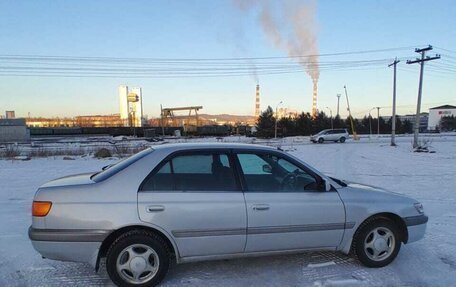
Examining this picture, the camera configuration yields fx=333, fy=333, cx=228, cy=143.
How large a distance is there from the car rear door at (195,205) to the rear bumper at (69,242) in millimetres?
543

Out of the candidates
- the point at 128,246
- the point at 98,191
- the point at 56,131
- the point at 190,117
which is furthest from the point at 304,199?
the point at 190,117

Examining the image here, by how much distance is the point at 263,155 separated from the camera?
418 cm

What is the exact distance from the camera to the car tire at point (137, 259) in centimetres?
355

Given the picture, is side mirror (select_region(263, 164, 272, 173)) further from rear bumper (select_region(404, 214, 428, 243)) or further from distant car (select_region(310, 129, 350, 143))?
distant car (select_region(310, 129, 350, 143))

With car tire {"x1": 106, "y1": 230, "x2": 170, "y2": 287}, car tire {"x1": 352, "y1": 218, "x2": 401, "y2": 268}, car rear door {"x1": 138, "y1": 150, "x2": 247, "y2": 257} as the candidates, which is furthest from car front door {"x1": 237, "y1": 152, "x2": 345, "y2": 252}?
car tire {"x1": 106, "y1": 230, "x2": 170, "y2": 287}

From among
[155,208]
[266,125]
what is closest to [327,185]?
[155,208]

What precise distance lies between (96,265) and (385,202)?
3.50 m

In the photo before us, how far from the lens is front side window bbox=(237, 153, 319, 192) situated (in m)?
3.98

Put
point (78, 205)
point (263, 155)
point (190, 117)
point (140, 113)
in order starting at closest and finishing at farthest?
point (78, 205) < point (263, 155) < point (190, 117) < point (140, 113)

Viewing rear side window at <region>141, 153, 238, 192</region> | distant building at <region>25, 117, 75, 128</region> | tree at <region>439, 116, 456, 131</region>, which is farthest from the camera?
distant building at <region>25, 117, 75, 128</region>

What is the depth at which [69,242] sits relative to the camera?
3469 mm

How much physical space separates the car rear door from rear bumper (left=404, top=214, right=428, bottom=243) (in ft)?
7.21

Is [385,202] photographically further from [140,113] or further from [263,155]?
[140,113]

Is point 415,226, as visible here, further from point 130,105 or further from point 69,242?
point 130,105
